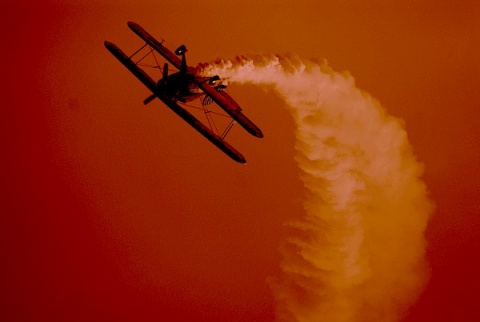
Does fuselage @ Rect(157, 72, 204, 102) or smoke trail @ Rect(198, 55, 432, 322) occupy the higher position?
smoke trail @ Rect(198, 55, 432, 322)

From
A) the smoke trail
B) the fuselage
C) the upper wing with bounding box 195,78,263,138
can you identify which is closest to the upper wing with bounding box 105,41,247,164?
the fuselage

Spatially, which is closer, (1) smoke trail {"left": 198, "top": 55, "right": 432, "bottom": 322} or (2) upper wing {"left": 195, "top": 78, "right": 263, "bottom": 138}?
(2) upper wing {"left": 195, "top": 78, "right": 263, "bottom": 138}

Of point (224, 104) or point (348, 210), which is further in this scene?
point (348, 210)

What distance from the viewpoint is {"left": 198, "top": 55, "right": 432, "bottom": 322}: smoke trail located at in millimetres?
20797

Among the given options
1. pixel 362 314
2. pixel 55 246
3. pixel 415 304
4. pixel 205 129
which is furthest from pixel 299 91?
pixel 55 246

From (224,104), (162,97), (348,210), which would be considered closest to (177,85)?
(162,97)

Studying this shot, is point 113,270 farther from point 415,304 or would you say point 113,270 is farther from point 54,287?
point 415,304

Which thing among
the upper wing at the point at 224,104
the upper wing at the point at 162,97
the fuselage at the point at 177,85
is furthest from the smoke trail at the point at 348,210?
the fuselage at the point at 177,85

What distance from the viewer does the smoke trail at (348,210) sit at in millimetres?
20797

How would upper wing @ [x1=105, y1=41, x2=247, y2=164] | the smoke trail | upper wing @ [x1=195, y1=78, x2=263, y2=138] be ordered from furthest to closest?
1. the smoke trail
2. upper wing @ [x1=105, y1=41, x2=247, y2=164]
3. upper wing @ [x1=195, y1=78, x2=263, y2=138]

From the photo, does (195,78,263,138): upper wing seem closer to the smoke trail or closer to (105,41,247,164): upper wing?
(105,41,247,164): upper wing

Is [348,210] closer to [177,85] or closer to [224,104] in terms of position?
[224,104]

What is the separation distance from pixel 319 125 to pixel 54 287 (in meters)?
17.4

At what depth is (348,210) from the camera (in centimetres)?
2247
